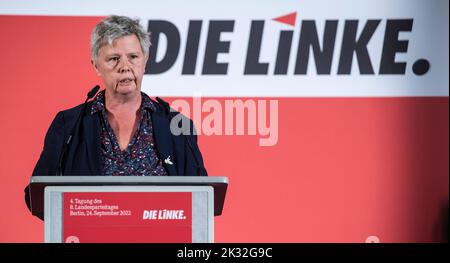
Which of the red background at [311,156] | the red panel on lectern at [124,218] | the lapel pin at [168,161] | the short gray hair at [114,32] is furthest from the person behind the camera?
the red background at [311,156]

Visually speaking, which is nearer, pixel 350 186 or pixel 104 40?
pixel 104 40

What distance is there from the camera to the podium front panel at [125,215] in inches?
79.8

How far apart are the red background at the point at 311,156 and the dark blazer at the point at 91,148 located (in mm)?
452

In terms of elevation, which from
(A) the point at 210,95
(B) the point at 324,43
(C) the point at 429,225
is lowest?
(C) the point at 429,225

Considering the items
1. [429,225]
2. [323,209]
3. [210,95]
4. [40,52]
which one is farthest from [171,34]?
[429,225]

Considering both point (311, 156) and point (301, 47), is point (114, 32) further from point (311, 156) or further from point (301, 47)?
point (311, 156)

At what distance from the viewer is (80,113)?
11.8 feet

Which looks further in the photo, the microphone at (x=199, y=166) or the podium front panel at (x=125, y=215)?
the microphone at (x=199, y=166)

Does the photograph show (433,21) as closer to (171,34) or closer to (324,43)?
(324,43)

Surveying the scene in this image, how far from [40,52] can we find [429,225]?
83.3 inches

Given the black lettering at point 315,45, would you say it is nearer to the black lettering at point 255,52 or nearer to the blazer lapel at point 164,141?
the black lettering at point 255,52

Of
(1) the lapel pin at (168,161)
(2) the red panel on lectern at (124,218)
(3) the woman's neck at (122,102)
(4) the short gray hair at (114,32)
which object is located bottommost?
(2) the red panel on lectern at (124,218)

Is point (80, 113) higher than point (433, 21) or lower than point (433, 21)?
lower

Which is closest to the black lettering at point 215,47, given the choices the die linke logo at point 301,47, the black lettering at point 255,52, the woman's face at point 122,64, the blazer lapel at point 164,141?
the die linke logo at point 301,47
